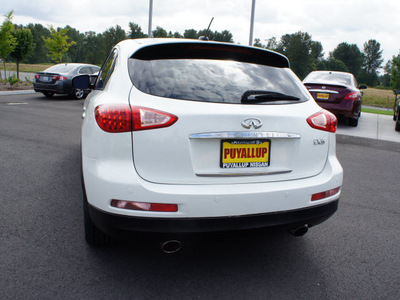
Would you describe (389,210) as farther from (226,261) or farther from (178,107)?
(178,107)

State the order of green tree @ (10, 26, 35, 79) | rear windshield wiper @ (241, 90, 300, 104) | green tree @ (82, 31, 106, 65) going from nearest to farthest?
1. rear windshield wiper @ (241, 90, 300, 104)
2. green tree @ (10, 26, 35, 79)
3. green tree @ (82, 31, 106, 65)

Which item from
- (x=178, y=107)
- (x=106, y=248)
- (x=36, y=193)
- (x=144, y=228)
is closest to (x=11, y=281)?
(x=106, y=248)

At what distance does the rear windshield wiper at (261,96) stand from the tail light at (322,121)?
0.20 m

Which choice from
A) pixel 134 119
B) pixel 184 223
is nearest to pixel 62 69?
pixel 134 119

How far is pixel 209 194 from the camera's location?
2156mm

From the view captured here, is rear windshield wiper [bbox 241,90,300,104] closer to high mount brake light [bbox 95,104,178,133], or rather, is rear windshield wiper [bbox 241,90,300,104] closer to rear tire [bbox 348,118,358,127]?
high mount brake light [bbox 95,104,178,133]

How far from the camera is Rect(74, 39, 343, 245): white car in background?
2.15m

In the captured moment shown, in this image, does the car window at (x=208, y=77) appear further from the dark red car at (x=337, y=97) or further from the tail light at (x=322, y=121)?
the dark red car at (x=337, y=97)

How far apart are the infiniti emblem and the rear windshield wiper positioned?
0.17m

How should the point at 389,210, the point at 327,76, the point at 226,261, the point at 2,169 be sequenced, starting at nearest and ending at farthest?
the point at 226,261 < the point at 389,210 < the point at 2,169 < the point at 327,76

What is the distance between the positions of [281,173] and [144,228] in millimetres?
955

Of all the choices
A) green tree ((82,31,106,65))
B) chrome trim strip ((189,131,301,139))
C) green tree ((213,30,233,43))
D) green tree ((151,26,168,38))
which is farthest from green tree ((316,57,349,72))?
chrome trim strip ((189,131,301,139))

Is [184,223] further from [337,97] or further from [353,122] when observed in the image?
[353,122]

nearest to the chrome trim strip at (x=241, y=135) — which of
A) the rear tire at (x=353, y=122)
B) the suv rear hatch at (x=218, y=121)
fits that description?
the suv rear hatch at (x=218, y=121)
